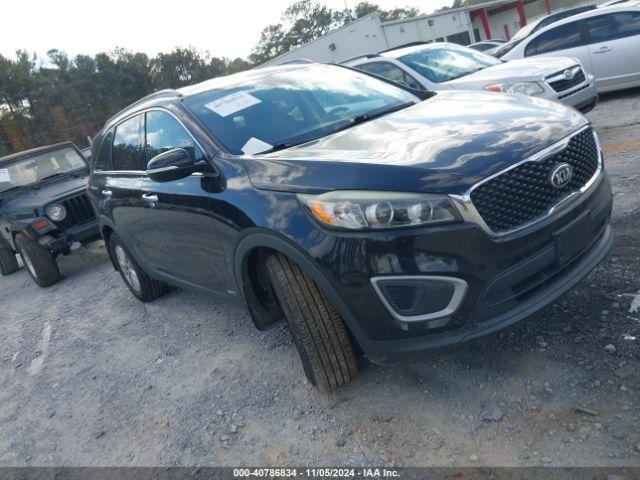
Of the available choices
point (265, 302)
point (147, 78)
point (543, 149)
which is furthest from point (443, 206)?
point (147, 78)

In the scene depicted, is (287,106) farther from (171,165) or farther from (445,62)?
(445,62)

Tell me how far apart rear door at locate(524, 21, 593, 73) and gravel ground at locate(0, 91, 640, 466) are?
513 centimetres

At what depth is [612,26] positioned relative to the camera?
898 centimetres

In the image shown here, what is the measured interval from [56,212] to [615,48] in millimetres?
8477

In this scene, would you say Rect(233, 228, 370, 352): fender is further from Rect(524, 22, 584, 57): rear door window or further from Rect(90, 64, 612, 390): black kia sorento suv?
Rect(524, 22, 584, 57): rear door window

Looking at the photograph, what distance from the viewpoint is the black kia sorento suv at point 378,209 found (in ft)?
7.95

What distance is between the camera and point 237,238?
3107 millimetres

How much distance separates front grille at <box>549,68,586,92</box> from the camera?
6.88 metres

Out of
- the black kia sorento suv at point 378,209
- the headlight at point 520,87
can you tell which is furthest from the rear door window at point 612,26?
the black kia sorento suv at point 378,209

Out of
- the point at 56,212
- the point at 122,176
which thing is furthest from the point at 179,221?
the point at 56,212

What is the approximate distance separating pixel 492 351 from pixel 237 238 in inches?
60.4

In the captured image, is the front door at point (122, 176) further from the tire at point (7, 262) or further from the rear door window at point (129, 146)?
the tire at point (7, 262)

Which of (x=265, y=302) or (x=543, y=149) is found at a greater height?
(x=543, y=149)

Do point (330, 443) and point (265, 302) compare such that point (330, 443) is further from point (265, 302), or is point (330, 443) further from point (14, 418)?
point (14, 418)
